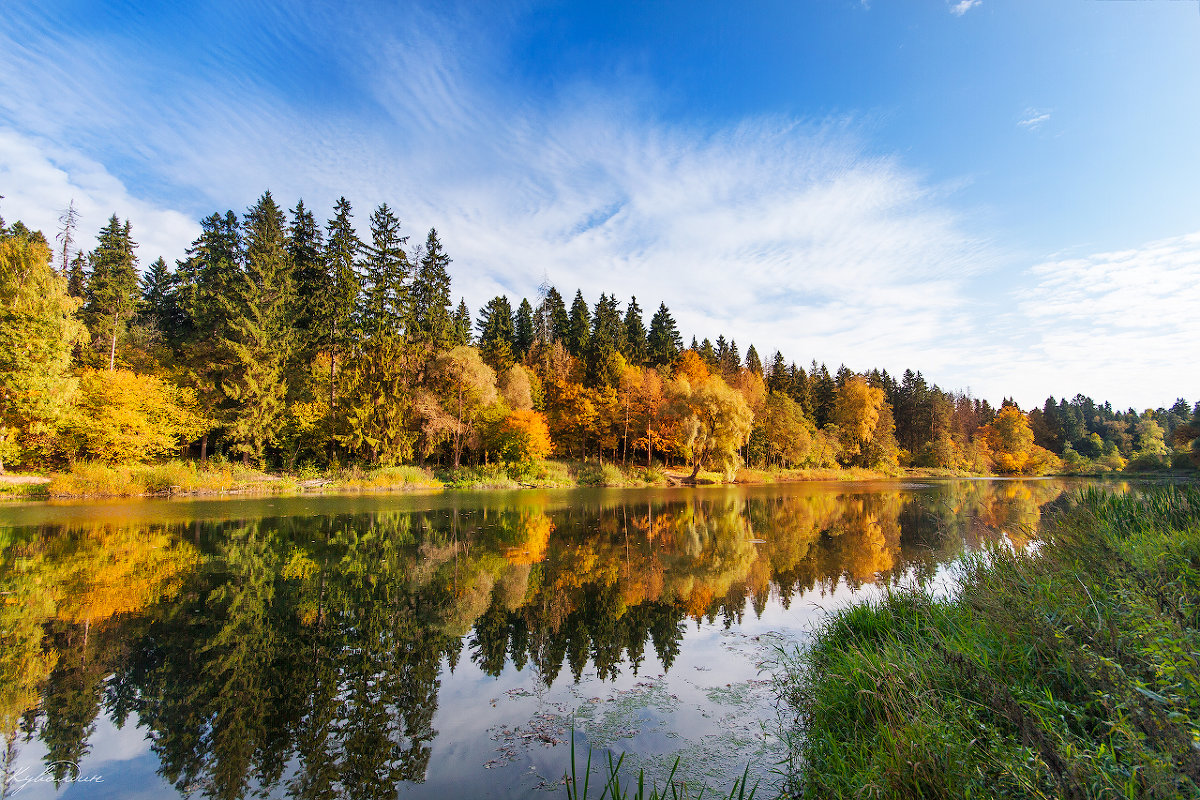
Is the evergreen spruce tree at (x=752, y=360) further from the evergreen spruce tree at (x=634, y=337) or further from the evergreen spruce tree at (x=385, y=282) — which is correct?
the evergreen spruce tree at (x=385, y=282)

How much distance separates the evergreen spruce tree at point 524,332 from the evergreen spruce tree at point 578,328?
18.4ft

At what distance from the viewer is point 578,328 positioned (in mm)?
57531

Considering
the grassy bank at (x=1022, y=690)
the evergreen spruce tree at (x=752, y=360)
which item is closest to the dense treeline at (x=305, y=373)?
the evergreen spruce tree at (x=752, y=360)

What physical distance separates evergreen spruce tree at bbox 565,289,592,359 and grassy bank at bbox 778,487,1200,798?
160 ft

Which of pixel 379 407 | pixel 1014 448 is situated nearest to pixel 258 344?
pixel 379 407

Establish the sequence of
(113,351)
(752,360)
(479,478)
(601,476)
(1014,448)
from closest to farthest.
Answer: (113,351) < (479,478) < (601,476) < (752,360) < (1014,448)

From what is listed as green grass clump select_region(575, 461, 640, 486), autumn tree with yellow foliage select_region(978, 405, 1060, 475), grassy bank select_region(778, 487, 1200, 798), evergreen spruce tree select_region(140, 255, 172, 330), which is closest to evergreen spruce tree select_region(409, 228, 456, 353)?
green grass clump select_region(575, 461, 640, 486)

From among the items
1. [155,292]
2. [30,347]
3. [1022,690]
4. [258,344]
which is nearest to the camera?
[1022,690]

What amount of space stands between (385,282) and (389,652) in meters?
36.9

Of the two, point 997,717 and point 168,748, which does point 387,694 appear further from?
point 997,717

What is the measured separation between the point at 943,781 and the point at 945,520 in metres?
19.7

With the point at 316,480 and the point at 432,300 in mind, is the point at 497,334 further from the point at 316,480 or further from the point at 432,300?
the point at 316,480

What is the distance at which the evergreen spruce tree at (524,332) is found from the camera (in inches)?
2464

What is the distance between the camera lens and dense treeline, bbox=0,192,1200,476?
2708 centimetres
